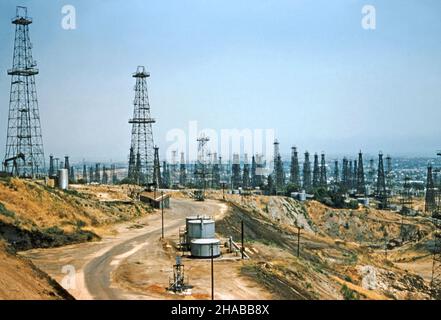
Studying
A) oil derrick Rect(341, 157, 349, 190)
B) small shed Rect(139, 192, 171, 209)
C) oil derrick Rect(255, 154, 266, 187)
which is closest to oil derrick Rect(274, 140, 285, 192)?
oil derrick Rect(255, 154, 266, 187)

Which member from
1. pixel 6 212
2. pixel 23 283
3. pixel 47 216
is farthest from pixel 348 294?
pixel 6 212

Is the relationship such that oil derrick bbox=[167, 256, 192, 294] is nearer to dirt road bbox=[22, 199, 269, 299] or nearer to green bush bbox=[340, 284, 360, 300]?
dirt road bbox=[22, 199, 269, 299]

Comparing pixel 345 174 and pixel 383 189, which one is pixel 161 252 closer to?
pixel 383 189

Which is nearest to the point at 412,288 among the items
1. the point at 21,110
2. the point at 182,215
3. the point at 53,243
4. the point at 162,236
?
the point at 162,236

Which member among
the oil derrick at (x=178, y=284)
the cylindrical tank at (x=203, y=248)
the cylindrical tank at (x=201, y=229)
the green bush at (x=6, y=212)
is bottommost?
the oil derrick at (x=178, y=284)

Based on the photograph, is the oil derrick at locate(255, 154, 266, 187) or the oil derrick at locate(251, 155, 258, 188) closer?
the oil derrick at locate(255, 154, 266, 187)

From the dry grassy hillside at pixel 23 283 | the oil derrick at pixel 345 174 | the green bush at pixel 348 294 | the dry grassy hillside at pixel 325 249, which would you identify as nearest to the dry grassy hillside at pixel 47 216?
the dry grassy hillside at pixel 23 283

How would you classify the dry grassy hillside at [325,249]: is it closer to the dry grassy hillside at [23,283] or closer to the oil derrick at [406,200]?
the dry grassy hillside at [23,283]
